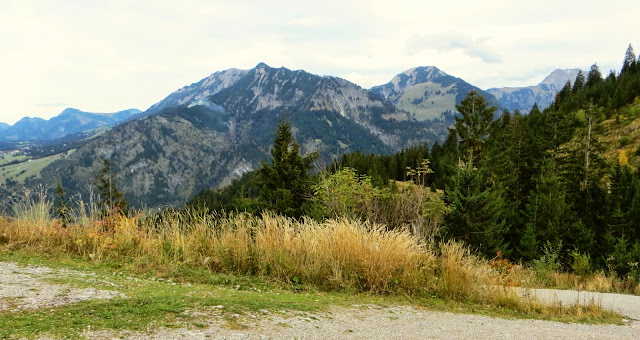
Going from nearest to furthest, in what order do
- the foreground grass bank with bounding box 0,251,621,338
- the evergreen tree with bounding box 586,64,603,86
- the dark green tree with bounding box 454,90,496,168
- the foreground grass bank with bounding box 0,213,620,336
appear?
the foreground grass bank with bounding box 0,251,621,338, the foreground grass bank with bounding box 0,213,620,336, the dark green tree with bounding box 454,90,496,168, the evergreen tree with bounding box 586,64,603,86

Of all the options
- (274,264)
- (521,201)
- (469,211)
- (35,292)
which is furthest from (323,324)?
(521,201)

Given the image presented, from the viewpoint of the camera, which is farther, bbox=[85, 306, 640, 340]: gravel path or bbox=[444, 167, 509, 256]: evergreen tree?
bbox=[444, 167, 509, 256]: evergreen tree

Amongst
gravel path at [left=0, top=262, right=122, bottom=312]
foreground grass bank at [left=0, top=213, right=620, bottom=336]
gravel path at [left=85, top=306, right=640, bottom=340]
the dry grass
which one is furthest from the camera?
the dry grass

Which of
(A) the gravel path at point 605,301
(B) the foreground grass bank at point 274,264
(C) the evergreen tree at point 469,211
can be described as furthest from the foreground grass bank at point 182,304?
(C) the evergreen tree at point 469,211

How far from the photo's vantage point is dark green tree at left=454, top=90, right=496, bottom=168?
126 ft

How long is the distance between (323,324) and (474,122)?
39.0 meters

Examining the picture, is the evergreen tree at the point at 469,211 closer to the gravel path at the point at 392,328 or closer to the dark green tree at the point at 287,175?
the gravel path at the point at 392,328

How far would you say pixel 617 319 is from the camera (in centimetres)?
654

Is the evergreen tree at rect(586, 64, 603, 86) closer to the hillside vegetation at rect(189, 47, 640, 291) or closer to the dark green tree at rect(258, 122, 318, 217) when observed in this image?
the hillside vegetation at rect(189, 47, 640, 291)

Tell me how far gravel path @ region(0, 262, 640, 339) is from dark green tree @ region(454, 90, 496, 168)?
34909mm

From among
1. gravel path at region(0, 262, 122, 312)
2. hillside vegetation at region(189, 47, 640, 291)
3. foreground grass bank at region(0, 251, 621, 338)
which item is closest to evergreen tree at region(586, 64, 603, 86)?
hillside vegetation at region(189, 47, 640, 291)

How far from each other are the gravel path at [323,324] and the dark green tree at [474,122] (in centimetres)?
3491

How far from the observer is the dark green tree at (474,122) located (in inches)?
1517

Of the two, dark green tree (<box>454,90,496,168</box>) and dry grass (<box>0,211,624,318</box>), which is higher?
dark green tree (<box>454,90,496,168</box>)
